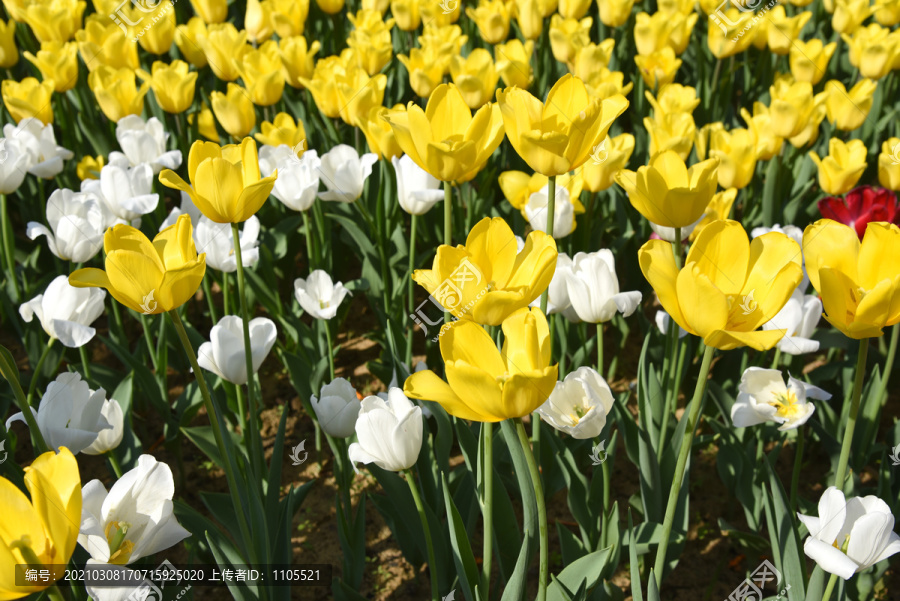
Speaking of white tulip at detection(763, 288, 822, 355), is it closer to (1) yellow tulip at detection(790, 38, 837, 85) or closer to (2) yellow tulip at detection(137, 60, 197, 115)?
(1) yellow tulip at detection(790, 38, 837, 85)

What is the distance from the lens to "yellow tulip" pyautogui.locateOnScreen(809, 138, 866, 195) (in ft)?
7.48

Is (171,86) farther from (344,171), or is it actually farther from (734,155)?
(734,155)

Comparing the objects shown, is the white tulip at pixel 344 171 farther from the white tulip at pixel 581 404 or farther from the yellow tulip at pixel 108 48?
the yellow tulip at pixel 108 48

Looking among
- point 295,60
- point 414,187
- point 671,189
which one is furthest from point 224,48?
point 671,189

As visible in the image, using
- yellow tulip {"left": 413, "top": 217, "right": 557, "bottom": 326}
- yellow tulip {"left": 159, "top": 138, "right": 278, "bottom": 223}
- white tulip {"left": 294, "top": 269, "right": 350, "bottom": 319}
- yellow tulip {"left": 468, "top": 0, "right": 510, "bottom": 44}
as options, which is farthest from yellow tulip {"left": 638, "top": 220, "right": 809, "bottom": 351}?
yellow tulip {"left": 468, "top": 0, "right": 510, "bottom": 44}

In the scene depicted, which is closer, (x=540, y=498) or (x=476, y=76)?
(x=540, y=498)

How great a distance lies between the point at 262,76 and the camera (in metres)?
2.72

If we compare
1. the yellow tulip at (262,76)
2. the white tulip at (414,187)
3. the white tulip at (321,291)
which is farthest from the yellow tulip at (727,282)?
the yellow tulip at (262,76)

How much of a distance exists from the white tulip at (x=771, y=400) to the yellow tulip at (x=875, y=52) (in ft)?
6.68

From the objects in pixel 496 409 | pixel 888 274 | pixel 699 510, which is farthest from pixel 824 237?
pixel 699 510

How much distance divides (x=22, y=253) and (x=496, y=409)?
2555mm

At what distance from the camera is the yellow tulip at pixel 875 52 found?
3.09 metres

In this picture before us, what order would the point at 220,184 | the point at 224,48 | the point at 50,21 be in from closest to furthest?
the point at 220,184
the point at 224,48
the point at 50,21

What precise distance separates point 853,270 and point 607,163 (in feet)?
3.34
